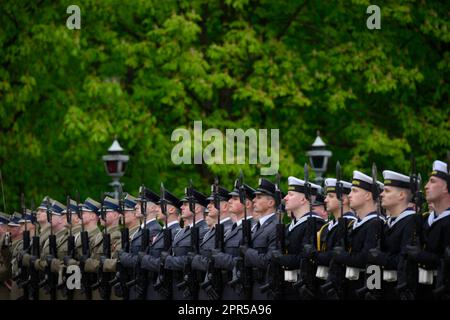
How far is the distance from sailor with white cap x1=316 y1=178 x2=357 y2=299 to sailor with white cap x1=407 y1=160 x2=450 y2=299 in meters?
1.01

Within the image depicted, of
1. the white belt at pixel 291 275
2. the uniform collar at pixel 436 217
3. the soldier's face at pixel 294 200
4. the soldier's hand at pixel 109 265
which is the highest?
the uniform collar at pixel 436 217

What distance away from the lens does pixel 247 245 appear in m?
13.5

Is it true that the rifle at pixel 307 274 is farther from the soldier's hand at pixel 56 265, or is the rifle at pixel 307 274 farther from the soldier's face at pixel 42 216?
the soldier's face at pixel 42 216

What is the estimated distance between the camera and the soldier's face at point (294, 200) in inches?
521

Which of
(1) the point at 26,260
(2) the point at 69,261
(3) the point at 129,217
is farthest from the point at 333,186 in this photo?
(1) the point at 26,260

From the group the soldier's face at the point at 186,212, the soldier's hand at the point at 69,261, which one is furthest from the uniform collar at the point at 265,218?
the soldier's hand at the point at 69,261

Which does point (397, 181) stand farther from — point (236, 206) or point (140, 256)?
point (140, 256)

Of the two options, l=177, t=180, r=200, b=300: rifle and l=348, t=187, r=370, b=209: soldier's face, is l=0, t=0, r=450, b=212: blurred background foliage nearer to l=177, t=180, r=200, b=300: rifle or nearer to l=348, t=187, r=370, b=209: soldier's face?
l=177, t=180, r=200, b=300: rifle

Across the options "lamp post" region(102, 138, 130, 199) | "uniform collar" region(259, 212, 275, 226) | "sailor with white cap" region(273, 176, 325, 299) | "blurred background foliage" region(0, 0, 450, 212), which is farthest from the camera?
"blurred background foliage" region(0, 0, 450, 212)

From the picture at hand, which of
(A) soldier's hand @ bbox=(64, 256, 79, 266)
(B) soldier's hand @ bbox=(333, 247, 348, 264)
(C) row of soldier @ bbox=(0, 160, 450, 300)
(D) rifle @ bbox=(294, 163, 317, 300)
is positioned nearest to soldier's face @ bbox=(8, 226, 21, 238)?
(C) row of soldier @ bbox=(0, 160, 450, 300)

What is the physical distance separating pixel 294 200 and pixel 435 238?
2.45 metres

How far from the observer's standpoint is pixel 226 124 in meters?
26.5

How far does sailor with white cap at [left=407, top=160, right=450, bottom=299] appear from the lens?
35.6 ft

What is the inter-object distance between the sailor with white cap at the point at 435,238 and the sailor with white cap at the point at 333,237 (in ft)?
3.31
